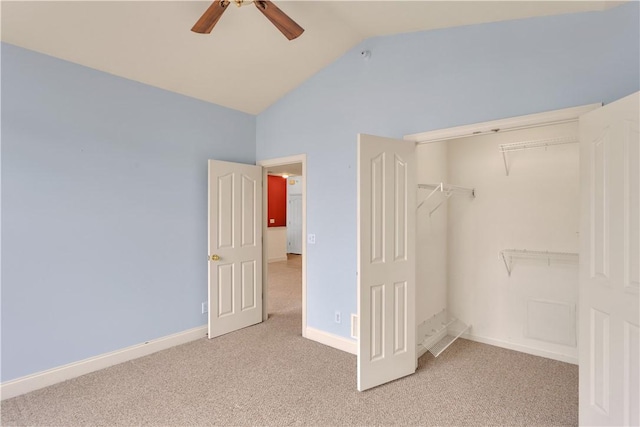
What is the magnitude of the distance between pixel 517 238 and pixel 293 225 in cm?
781

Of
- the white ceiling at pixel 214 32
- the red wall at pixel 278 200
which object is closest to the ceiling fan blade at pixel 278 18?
the white ceiling at pixel 214 32

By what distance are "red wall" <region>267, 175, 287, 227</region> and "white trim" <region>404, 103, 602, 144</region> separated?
7128 mm

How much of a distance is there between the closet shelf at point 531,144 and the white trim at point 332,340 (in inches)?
98.5

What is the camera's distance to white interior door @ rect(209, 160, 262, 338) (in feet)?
12.2

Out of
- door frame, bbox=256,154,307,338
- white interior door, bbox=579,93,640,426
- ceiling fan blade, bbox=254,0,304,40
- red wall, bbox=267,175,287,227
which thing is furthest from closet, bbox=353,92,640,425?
red wall, bbox=267,175,287,227

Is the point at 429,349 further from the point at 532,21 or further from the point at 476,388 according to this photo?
the point at 532,21

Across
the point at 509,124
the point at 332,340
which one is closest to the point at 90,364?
the point at 332,340

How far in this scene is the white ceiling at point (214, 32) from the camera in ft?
7.68

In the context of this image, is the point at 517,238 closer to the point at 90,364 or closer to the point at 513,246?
the point at 513,246

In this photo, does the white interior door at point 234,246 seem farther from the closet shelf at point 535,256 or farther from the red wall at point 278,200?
the red wall at point 278,200

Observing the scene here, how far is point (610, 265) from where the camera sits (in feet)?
5.93

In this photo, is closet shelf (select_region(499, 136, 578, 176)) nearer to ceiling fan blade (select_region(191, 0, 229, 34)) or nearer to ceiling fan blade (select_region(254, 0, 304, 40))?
ceiling fan blade (select_region(254, 0, 304, 40))

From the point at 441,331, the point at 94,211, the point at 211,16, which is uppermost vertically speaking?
the point at 211,16

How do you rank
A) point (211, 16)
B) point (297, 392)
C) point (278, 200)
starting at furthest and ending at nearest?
point (278, 200) → point (297, 392) → point (211, 16)
